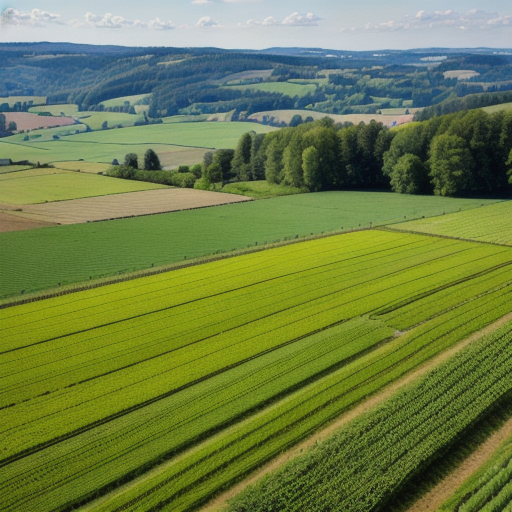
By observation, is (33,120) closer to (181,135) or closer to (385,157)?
(181,135)

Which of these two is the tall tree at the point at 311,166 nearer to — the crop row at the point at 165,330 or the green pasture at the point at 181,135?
the crop row at the point at 165,330

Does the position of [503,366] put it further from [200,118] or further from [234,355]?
[200,118]

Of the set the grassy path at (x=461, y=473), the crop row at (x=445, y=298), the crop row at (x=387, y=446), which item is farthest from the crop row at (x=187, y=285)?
the grassy path at (x=461, y=473)

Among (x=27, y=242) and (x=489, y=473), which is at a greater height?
(x=489, y=473)

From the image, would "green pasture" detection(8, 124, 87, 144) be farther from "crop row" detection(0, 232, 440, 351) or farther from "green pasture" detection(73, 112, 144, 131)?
"crop row" detection(0, 232, 440, 351)

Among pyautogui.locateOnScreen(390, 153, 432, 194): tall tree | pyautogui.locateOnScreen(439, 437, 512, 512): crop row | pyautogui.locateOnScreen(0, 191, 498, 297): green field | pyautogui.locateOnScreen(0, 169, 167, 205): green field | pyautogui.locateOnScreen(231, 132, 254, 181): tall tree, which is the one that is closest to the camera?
pyautogui.locateOnScreen(439, 437, 512, 512): crop row

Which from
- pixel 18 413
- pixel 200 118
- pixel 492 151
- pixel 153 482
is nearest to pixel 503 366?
pixel 153 482

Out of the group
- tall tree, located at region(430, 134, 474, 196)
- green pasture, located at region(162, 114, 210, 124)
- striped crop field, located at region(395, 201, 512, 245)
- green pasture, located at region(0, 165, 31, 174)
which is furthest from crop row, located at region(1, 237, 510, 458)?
green pasture, located at region(162, 114, 210, 124)

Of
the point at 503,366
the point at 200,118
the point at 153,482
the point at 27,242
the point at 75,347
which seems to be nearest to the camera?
the point at 153,482
